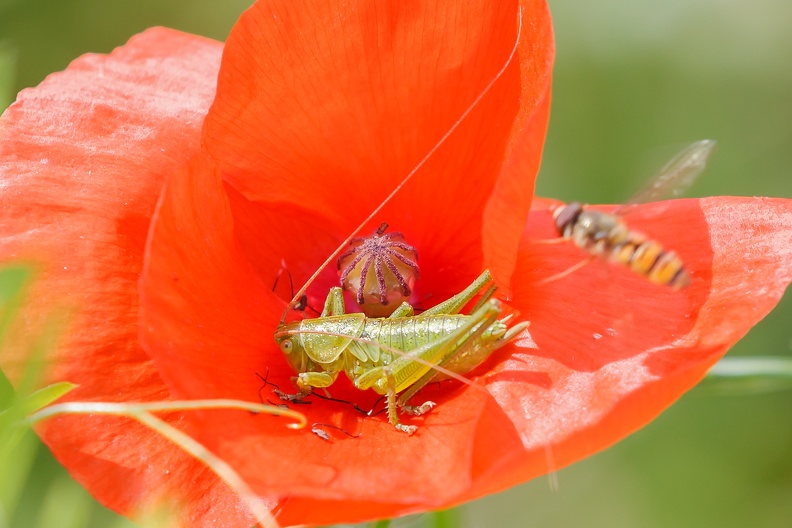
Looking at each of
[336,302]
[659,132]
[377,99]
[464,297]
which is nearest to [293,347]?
[336,302]

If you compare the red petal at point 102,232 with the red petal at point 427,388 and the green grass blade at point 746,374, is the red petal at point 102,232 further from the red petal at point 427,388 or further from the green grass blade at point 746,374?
the green grass blade at point 746,374

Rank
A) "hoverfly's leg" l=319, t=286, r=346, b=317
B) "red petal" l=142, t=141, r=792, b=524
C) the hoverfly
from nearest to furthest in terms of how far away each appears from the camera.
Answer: "red petal" l=142, t=141, r=792, b=524
the hoverfly
"hoverfly's leg" l=319, t=286, r=346, b=317

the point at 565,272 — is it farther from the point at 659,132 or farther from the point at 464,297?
the point at 659,132

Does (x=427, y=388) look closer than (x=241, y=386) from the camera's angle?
No

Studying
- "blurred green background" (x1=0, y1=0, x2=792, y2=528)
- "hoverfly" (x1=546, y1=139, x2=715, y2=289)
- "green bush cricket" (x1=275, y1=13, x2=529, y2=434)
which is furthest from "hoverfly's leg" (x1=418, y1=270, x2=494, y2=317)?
"blurred green background" (x1=0, y1=0, x2=792, y2=528)

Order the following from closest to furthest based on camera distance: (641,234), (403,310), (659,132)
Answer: (641,234) → (403,310) → (659,132)

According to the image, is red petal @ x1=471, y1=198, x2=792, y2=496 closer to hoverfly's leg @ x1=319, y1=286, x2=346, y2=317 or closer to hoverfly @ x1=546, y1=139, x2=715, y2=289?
hoverfly @ x1=546, y1=139, x2=715, y2=289

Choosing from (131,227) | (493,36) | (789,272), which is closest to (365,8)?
(493,36)

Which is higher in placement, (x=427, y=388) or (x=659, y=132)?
(x=427, y=388)
